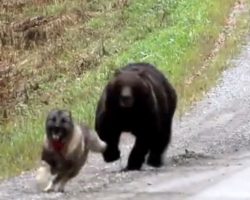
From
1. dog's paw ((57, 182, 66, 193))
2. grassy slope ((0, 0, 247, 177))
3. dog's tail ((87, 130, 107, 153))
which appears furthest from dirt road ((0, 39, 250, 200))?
grassy slope ((0, 0, 247, 177))

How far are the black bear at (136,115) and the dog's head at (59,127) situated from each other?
5.17ft

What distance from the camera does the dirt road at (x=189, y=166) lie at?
37.8 ft

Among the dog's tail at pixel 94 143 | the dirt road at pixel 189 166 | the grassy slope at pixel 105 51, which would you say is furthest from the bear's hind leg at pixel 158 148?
the grassy slope at pixel 105 51

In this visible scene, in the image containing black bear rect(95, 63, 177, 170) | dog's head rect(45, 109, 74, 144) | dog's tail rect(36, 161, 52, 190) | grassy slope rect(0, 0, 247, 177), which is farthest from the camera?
grassy slope rect(0, 0, 247, 177)

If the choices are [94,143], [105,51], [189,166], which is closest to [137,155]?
[189,166]

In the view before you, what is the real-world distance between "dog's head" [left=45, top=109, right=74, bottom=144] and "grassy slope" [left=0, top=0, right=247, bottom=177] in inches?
142

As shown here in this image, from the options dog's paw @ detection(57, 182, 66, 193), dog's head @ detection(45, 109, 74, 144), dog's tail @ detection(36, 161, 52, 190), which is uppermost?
dog's head @ detection(45, 109, 74, 144)

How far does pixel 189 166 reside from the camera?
44.7 feet

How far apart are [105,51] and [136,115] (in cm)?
1431

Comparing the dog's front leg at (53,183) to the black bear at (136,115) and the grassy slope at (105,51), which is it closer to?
the black bear at (136,115)

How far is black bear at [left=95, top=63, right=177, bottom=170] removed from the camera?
12883 mm

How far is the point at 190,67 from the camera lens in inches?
902

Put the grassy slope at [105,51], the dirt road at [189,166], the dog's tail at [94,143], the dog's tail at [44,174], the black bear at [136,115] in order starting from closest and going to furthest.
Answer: the dog's tail at [44,174]
the dirt road at [189,166]
the dog's tail at [94,143]
the black bear at [136,115]
the grassy slope at [105,51]

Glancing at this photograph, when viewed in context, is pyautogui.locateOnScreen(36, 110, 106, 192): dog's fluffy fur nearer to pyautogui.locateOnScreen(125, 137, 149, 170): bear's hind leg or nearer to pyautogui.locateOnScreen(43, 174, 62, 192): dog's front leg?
pyautogui.locateOnScreen(43, 174, 62, 192): dog's front leg
